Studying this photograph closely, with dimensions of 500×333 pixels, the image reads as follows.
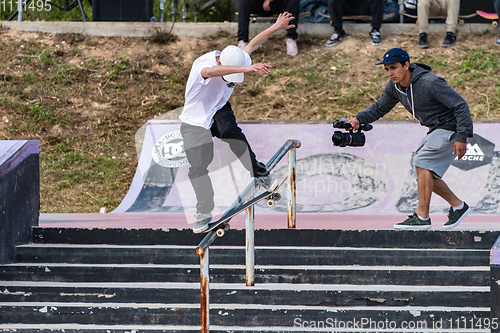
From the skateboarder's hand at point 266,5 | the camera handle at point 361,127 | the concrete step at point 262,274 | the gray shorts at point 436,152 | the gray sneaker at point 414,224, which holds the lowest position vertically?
the concrete step at point 262,274

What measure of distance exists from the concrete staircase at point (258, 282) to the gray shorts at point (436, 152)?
0.62 metres

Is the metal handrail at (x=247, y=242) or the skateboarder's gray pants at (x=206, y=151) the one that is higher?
the skateboarder's gray pants at (x=206, y=151)


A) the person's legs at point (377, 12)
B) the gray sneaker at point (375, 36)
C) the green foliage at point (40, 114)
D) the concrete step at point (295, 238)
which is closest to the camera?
the concrete step at point (295, 238)

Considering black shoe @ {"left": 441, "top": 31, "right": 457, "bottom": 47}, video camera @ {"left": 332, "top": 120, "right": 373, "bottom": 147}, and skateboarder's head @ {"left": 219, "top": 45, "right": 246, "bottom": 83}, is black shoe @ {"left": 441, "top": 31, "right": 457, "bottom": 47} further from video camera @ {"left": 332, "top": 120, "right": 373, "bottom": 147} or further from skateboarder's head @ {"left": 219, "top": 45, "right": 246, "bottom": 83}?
skateboarder's head @ {"left": 219, "top": 45, "right": 246, "bottom": 83}

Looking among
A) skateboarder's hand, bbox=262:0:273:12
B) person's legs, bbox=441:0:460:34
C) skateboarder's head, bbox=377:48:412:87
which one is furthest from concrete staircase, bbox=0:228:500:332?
person's legs, bbox=441:0:460:34

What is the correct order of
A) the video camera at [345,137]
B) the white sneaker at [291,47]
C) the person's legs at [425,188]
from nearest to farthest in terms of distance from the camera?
1. the person's legs at [425,188]
2. the video camera at [345,137]
3. the white sneaker at [291,47]

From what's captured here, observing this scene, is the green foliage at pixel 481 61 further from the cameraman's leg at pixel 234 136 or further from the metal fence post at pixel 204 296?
the metal fence post at pixel 204 296

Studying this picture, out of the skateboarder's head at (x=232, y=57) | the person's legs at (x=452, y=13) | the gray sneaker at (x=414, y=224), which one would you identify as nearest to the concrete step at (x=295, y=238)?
the gray sneaker at (x=414, y=224)

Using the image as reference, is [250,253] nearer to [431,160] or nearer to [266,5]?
[431,160]

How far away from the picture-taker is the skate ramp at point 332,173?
269 inches

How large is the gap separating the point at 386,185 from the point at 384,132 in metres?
0.85

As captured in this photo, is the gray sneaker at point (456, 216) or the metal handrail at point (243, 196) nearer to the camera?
the metal handrail at point (243, 196)

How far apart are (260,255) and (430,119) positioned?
6.39 feet

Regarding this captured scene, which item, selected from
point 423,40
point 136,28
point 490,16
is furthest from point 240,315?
point 490,16
